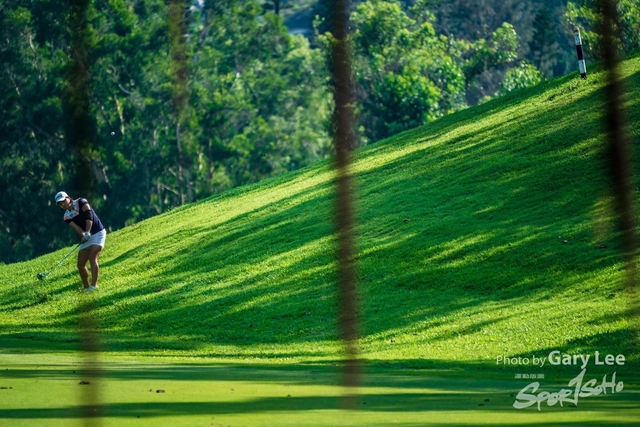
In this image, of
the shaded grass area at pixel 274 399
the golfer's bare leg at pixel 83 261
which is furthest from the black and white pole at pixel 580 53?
the shaded grass area at pixel 274 399

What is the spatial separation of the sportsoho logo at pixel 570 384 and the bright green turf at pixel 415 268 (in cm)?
29

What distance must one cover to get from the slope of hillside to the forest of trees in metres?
24.3

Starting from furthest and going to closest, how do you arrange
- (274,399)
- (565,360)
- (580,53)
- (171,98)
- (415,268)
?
1. (171,98)
2. (580,53)
3. (415,268)
4. (565,360)
5. (274,399)

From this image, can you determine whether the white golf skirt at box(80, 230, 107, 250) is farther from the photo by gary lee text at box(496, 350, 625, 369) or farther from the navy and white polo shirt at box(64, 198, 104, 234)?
the photo by gary lee text at box(496, 350, 625, 369)

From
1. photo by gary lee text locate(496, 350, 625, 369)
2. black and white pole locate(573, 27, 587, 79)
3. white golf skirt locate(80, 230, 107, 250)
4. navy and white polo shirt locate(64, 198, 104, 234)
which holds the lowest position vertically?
photo by gary lee text locate(496, 350, 625, 369)

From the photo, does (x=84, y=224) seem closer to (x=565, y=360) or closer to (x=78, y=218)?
(x=78, y=218)

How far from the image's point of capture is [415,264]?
25000mm

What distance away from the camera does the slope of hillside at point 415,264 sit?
20.2 meters

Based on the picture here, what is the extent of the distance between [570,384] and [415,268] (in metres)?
11.8

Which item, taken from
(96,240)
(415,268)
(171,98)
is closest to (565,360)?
(415,268)

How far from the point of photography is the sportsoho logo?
10812 millimetres

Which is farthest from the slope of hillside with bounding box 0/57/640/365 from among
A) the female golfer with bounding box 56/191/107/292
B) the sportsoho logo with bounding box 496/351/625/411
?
the female golfer with bounding box 56/191/107/292

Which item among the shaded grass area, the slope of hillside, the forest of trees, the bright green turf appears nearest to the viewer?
the shaded grass area

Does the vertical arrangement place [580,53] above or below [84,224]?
above
